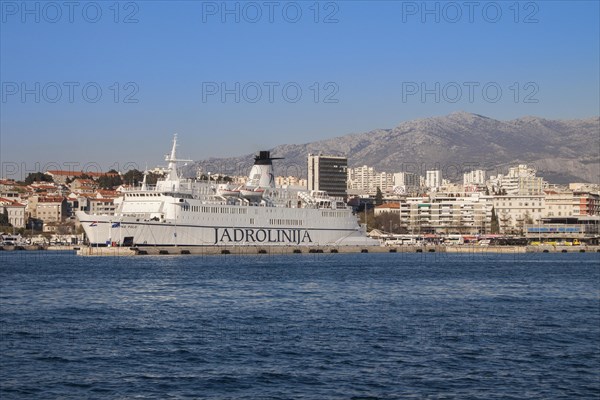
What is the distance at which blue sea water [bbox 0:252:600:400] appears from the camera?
15000 millimetres

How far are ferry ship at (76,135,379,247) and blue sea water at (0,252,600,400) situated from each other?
92.1 ft

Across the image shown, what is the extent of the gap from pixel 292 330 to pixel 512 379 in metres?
6.73

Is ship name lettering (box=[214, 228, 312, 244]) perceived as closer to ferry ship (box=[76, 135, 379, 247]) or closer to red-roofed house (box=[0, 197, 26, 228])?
ferry ship (box=[76, 135, 379, 247])

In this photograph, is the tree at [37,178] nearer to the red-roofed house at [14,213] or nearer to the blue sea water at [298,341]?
the red-roofed house at [14,213]

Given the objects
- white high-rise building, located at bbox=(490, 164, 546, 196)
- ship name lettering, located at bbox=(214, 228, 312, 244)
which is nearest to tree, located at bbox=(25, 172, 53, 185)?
white high-rise building, located at bbox=(490, 164, 546, 196)

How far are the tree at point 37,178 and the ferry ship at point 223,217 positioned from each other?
82203 millimetres

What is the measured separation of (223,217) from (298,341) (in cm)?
4987

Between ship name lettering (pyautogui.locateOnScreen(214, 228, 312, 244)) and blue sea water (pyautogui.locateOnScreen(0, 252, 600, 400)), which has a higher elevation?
Result: ship name lettering (pyautogui.locateOnScreen(214, 228, 312, 244))

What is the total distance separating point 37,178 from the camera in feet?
501

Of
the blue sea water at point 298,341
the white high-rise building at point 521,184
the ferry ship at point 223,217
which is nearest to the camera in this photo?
the blue sea water at point 298,341

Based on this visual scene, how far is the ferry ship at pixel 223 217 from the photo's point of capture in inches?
2464

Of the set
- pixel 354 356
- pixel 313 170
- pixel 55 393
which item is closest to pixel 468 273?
pixel 354 356

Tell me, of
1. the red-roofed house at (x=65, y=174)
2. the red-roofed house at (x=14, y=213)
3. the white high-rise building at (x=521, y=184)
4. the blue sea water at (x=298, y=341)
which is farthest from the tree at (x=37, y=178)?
the blue sea water at (x=298, y=341)

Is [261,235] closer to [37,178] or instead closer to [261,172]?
[261,172]
